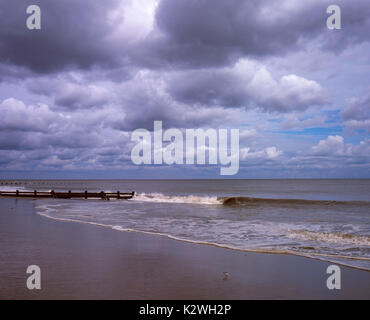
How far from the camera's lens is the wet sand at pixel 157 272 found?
625 centimetres

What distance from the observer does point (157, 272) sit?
7.68 m

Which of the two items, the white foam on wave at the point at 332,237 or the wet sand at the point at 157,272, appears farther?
the white foam on wave at the point at 332,237

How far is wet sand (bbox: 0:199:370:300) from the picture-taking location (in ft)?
20.5

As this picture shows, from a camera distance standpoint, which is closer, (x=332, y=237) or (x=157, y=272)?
(x=157, y=272)

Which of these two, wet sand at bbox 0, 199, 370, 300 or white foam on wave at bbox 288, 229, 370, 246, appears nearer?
wet sand at bbox 0, 199, 370, 300

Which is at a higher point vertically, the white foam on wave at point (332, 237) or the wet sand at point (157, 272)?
the wet sand at point (157, 272)

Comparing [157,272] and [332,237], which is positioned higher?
[157,272]

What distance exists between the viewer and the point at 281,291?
641 centimetres

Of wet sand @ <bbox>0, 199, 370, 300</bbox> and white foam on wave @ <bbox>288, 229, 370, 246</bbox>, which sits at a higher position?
wet sand @ <bbox>0, 199, 370, 300</bbox>
